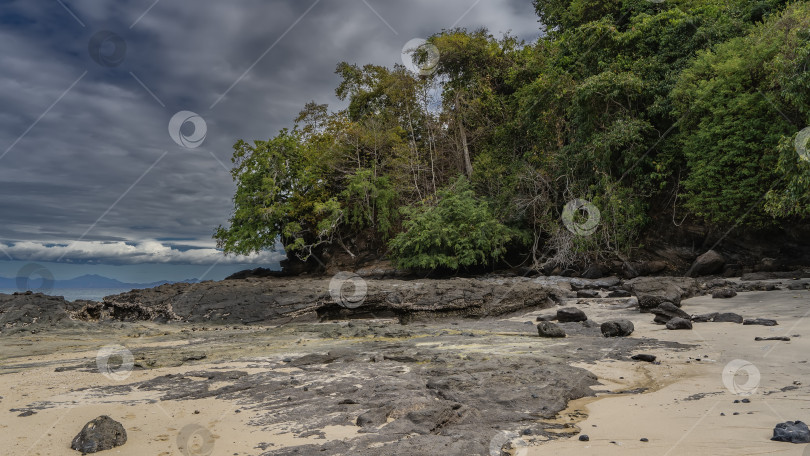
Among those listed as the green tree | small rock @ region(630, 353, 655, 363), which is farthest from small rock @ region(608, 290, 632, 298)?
small rock @ region(630, 353, 655, 363)

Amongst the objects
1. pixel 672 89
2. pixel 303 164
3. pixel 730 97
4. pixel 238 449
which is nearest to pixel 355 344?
pixel 238 449

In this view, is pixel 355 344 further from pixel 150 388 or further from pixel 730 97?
pixel 730 97

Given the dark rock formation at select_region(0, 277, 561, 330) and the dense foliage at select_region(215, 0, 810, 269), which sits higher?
the dense foliage at select_region(215, 0, 810, 269)

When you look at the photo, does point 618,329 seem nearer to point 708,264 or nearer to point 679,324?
point 679,324

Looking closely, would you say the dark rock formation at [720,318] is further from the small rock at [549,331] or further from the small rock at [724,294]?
the small rock at [724,294]

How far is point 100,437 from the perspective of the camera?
10.3 feet

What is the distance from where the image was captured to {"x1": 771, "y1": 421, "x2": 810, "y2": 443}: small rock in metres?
2.66

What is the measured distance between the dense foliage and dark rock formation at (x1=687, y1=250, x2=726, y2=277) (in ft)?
4.33

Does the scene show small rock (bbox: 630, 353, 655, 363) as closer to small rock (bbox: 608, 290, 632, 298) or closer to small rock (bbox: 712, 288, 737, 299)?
small rock (bbox: 712, 288, 737, 299)

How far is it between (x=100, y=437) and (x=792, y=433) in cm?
427

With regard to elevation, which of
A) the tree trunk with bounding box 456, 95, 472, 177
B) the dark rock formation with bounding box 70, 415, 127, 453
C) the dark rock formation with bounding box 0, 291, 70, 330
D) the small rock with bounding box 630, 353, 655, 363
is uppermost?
the tree trunk with bounding box 456, 95, 472, 177

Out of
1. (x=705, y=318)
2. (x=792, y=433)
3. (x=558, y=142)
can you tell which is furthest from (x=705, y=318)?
(x=558, y=142)

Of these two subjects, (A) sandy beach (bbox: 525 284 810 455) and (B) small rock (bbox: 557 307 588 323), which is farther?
(B) small rock (bbox: 557 307 588 323)

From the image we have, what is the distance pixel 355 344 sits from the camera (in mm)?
7828
